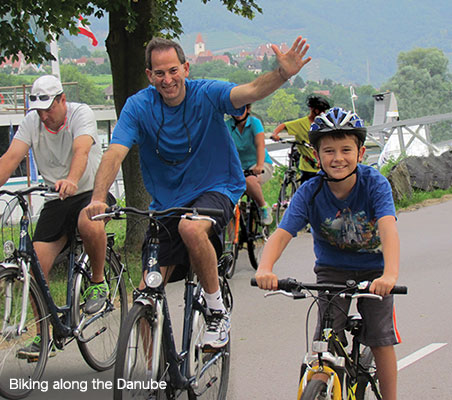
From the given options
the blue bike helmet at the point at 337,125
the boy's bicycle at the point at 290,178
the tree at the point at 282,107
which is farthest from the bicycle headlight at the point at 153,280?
the tree at the point at 282,107

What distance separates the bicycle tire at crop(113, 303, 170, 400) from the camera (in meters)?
3.51

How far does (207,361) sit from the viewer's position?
14.8ft

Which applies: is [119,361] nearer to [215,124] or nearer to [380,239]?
[380,239]

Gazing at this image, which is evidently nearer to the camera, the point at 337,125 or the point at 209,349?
the point at 337,125

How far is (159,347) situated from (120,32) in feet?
21.2

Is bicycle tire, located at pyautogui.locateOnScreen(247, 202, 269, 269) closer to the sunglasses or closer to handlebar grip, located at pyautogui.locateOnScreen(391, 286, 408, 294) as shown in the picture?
the sunglasses

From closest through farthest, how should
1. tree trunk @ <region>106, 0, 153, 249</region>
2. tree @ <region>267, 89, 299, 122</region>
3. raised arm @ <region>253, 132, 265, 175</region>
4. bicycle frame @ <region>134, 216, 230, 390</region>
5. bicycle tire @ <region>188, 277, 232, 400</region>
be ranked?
bicycle frame @ <region>134, 216, 230, 390</region> < bicycle tire @ <region>188, 277, 232, 400</region> < raised arm @ <region>253, 132, 265, 175</region> < tree trunk @ <region>106, 0, 153, 249</region> < tree @ <region>267, 89, 299, 122</region>

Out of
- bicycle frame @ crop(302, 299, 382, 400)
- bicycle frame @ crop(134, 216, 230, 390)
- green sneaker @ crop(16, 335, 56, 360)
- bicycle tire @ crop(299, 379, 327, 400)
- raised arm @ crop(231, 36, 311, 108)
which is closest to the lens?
bicycle tire @ crop(299, 379, 327, 400)

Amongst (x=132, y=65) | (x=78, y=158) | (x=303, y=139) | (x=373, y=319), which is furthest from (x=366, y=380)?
(x=303, y=139)

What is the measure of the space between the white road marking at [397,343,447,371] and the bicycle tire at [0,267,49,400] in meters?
2.52

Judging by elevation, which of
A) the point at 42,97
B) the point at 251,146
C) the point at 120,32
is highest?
the point at 120,32

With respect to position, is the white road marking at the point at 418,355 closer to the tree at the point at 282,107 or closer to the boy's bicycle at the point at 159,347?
the boy's bicycle at the point at 159,347

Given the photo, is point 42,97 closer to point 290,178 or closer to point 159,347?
point 159,347

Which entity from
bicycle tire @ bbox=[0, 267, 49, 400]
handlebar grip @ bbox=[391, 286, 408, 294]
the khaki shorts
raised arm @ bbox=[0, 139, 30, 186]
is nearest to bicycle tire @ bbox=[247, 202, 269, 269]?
the khaki shorts
